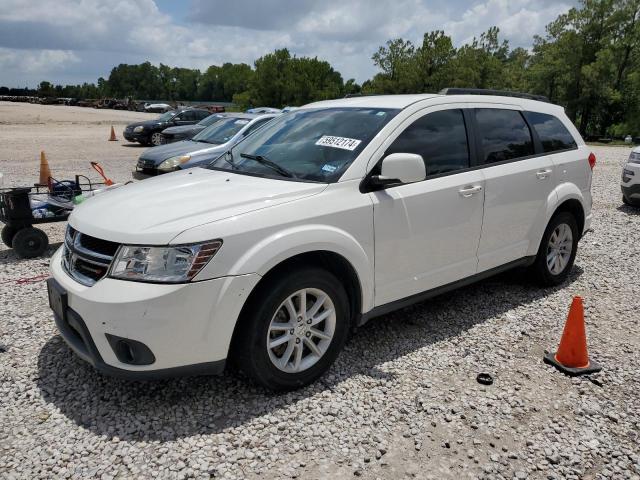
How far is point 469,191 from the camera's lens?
13.8ft

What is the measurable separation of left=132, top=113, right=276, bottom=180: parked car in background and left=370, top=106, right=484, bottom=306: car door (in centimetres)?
624

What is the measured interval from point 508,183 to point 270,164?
6.85ft

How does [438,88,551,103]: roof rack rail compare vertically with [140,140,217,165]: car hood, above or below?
above

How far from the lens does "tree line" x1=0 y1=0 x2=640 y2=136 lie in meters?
34.0

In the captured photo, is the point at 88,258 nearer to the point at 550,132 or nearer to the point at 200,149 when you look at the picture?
the point at 550,132

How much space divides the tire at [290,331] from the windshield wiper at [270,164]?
2.52 feet

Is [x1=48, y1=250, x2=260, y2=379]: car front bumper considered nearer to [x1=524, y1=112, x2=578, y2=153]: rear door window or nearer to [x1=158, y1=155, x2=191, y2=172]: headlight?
[x1=524, y1=112, x2=578, y2=153]: rear door window

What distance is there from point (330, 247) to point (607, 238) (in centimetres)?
597

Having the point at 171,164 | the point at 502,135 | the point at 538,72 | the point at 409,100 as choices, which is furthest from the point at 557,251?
the point at 538,72

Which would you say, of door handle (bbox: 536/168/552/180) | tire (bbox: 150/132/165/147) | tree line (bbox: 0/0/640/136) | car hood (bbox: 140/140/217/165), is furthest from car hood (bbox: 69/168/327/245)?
tree line (bbox: 0/0/640/136)

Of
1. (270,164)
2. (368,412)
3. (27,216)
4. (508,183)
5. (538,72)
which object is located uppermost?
(538,72)

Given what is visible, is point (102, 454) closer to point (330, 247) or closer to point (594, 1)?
point (330, 247)

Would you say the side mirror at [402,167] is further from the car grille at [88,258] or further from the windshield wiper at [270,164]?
the car grille at [88,258]

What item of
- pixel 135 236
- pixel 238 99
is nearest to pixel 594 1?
pixel 238 99
